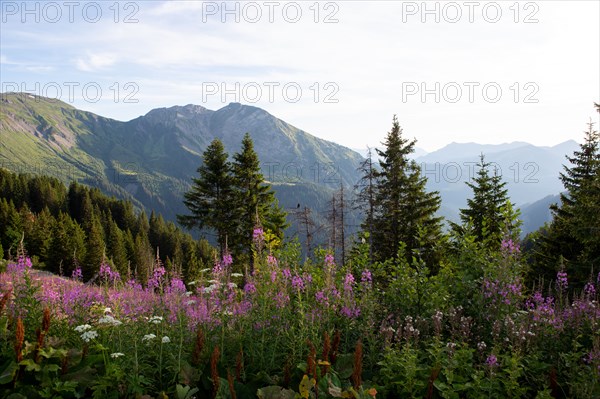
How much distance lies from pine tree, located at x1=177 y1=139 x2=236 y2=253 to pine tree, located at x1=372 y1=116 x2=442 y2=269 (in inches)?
432

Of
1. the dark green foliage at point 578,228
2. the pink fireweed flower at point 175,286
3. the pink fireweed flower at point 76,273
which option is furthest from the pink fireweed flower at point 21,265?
the dark green foliage at point 578,228

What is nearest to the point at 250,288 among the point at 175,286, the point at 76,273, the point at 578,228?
the point at 175,286

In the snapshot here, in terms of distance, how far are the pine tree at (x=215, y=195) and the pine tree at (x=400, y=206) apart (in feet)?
36.0

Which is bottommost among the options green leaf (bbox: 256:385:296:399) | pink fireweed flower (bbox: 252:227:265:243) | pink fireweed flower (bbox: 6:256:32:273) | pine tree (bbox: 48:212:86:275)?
pine tree (bbox: 48:212:86:275)

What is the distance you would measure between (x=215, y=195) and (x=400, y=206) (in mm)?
13818

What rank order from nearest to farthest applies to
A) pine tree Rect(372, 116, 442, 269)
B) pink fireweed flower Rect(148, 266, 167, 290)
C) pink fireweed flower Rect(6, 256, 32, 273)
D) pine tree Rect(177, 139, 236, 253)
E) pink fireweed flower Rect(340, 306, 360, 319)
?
1. pink fireweed flower Rect(6, 256, 32, 273)
2. pink fireweed flower Rect(340, 306, 360, 319)
3. pink fireweed flower Rect(148, 266, 167, 290)
4. pine tree Rect(372, 116, 442, 269)
5. pine tree Rect(177, 139, 236, 253)

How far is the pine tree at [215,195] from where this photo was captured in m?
31.5

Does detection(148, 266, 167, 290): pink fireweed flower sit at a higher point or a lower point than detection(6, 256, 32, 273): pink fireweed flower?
lower

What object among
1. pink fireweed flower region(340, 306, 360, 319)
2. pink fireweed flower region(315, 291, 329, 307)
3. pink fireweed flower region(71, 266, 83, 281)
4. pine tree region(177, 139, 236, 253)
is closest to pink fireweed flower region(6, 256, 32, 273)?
pink fireweed flower region(71, 266, 83, 281)

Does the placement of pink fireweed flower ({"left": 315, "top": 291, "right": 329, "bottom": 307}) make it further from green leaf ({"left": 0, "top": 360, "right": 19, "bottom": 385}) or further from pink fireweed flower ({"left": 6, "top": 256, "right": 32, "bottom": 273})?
pink fireweed flower ({"left": 6, "top": 256, "right": 32, "bottom": 273})

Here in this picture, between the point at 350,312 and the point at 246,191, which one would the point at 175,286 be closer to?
the point at 350,312

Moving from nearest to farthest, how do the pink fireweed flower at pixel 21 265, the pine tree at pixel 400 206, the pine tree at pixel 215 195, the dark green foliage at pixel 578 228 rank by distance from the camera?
the pink fireweed flower at pixel 21 265 → the dark green foliage at pixel 578 228 → the pine tree at pixel 400 206 → the pine tree at pixel 215 195

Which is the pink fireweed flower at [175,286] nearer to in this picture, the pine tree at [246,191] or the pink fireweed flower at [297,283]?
the pink fireweed flower at [297,283]

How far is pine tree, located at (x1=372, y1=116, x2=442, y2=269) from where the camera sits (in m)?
27.3
